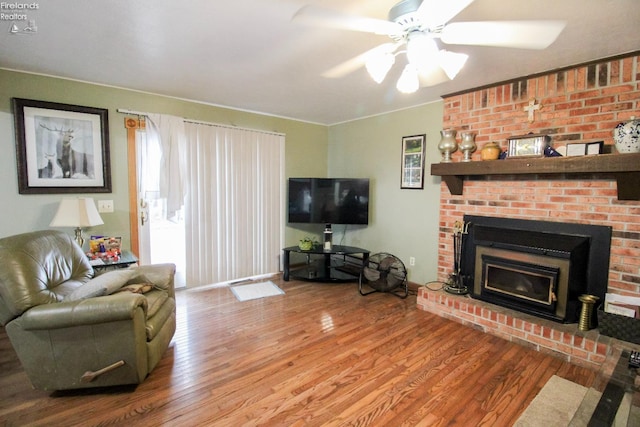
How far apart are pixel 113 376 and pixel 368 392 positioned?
1580mm

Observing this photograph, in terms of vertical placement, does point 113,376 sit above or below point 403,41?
below

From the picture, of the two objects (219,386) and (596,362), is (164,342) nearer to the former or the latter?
(219,386)

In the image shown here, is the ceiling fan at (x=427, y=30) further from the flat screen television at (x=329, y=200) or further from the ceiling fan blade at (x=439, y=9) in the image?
the flat screen television at (x=329, y=200)

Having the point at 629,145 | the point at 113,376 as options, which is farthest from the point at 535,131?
the point at 113,376

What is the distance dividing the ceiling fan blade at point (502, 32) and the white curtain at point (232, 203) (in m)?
2.93

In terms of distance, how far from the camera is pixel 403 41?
1637 millimetres

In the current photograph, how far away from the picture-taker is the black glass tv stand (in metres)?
4.10

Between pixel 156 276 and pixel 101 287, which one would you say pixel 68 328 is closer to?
pixel 101 287

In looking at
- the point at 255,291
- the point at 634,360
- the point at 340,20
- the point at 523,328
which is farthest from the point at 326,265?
the point at 340,20

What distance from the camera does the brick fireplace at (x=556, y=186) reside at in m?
2.29

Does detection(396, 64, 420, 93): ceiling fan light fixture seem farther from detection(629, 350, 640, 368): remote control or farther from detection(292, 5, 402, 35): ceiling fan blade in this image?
detection(629, 350, 640, 368): remote control

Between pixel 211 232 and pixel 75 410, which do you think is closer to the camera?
pixel 75 410

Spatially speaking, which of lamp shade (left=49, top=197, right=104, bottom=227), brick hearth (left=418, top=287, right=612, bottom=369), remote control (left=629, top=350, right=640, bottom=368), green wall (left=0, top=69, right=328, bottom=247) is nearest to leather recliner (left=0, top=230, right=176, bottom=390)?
lamp shade (left=49, top=197, right=104, bottom=227)

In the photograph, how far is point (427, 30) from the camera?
1540 millimetres
